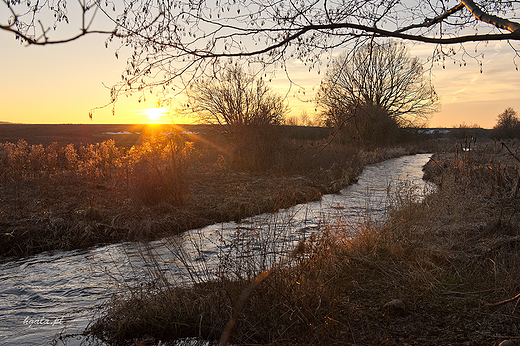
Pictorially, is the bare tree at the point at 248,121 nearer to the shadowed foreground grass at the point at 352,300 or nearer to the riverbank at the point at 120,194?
the riverbank at the point at 120,194

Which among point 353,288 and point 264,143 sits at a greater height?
point 264,143

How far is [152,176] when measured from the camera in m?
9.97

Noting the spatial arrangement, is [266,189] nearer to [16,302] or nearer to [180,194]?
[180,194]

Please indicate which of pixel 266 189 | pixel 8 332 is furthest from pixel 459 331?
→ pixel 266 189

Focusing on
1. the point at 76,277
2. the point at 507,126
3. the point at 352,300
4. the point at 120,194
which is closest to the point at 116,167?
the point at 120,194

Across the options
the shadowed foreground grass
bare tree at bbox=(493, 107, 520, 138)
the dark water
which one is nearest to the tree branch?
the shadowed foreground grass

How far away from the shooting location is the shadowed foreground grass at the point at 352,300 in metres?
3.41

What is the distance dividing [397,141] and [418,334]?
32.0 meters

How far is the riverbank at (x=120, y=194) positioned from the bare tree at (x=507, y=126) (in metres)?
24.4

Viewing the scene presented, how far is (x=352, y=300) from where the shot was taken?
4199mm

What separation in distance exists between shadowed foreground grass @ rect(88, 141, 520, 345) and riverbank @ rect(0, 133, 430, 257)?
4.16 ft

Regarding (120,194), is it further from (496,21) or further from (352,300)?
(496,21)

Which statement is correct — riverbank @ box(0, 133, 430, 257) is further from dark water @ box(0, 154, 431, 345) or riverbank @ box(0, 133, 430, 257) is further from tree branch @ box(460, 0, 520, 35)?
tree branch @ box(460, 0, 520, 35)

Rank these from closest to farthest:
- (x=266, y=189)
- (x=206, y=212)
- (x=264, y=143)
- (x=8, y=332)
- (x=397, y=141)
Answer: 1. (x=8, y=332)
2. (x=206, y=212)
3. (x=266, y=189)
4. (x=264, y=143)
5. (x=397, y=141)
